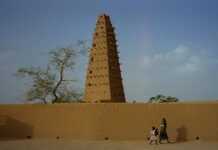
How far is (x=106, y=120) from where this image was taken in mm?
23562

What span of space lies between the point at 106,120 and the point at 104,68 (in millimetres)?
19844

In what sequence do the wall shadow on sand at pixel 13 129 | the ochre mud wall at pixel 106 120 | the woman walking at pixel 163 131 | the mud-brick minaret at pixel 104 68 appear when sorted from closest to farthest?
1. the woman walking at pixel 163 131
2. the ochre mud wall at pixel 106 120
3. the wall shadow on sand at pixel 13 129
4. the mud-brick minaret at pixel 104 68

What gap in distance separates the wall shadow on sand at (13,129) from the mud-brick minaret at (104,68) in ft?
60.1

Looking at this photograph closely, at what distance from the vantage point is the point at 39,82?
124 ft

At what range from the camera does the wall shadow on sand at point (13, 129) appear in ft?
79.8

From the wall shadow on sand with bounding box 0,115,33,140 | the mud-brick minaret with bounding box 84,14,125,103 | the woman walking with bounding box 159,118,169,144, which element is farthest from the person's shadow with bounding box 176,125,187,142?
the mud-brick minaret with bounding box 84,14,125,103

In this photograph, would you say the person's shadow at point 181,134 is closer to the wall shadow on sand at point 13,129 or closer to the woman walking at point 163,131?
the woman walking at point 163,131

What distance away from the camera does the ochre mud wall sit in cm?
2278

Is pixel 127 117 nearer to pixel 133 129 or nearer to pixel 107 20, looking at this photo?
pixel 133 129

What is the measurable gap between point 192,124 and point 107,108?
4.88 m

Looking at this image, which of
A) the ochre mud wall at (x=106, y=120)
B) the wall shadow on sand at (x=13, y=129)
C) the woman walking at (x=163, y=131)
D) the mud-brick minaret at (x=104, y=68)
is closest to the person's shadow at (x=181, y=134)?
the ochre mud wall at (x=106, y=120)

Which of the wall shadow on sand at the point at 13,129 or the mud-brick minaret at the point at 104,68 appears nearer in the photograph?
the wall shadow on sand at the point at 13,129

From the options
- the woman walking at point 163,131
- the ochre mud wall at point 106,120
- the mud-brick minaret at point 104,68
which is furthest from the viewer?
the mud-brick minaret at point 104,68

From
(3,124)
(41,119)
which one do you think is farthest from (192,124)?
Answer: (3,124)
